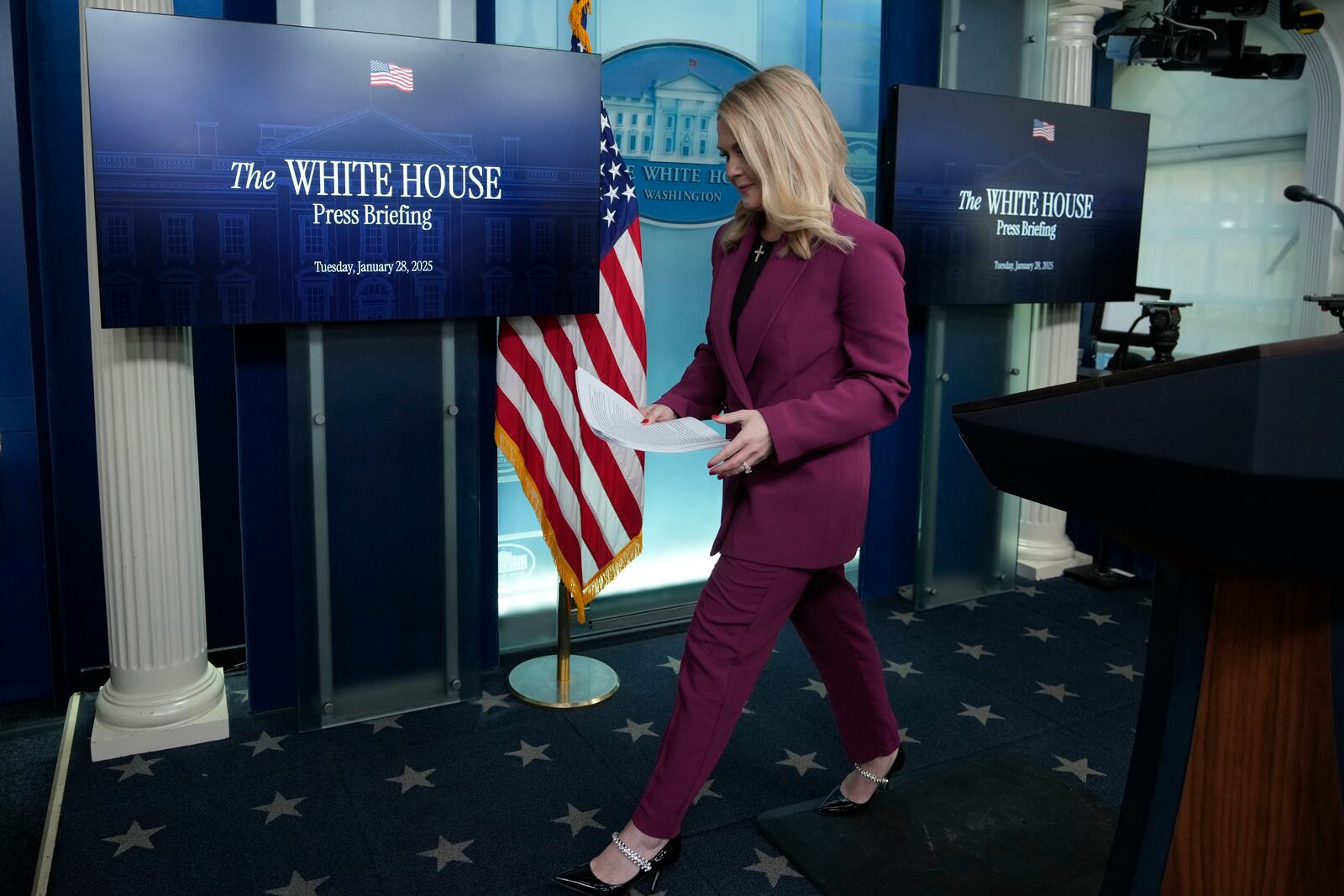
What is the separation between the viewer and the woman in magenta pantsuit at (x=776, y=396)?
1.95 meters

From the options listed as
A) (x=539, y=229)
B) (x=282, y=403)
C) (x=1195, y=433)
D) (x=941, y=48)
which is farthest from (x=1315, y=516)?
(x=941, y=48)

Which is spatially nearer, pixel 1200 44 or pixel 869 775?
pixel 869 775

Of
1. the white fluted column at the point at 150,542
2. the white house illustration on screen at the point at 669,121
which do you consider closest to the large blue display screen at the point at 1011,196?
the white house illustration on screen at the point at 669,121

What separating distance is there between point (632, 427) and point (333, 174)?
45.1 inches

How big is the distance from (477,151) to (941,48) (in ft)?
6.34

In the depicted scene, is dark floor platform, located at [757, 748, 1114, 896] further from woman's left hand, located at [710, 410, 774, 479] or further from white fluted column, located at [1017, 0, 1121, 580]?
white fluted column, located at [1017, 0, 1121, 580]

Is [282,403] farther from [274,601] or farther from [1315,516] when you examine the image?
[1315,516]

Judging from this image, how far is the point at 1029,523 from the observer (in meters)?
4.43

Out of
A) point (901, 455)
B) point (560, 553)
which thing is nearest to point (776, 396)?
point (560, 553)

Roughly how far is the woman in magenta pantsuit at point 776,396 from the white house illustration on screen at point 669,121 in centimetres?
137

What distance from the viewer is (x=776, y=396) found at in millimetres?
2059

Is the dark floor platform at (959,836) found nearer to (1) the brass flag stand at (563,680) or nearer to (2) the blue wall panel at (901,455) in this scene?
(1) the brass flag stand at (563,680)

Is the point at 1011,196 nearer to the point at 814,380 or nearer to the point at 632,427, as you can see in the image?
the point at 814,380

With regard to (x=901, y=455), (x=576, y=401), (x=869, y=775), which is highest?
(x=576, y=401)
